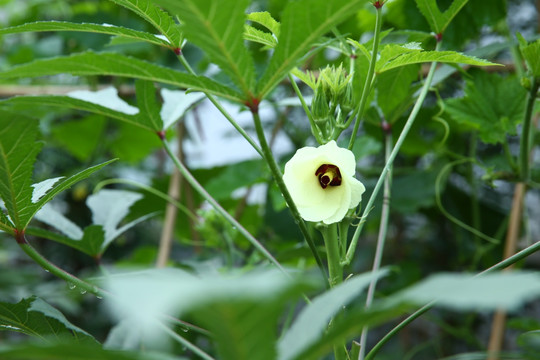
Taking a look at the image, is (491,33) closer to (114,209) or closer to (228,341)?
(114,209)

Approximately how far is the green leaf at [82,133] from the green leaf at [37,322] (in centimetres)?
97

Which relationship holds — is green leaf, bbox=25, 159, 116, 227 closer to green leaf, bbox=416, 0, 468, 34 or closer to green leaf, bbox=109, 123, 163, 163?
green leaf, bbox=416, 0, 468, 34

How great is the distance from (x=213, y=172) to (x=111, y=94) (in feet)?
2.29

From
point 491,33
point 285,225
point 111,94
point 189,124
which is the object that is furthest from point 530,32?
point 111,94

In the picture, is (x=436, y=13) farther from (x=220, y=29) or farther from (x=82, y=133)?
(x=82, y=133)

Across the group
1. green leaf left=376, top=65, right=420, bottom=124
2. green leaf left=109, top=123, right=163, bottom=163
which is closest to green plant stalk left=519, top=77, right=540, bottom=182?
green leaf left=376, top=65, right=420, bottom=124

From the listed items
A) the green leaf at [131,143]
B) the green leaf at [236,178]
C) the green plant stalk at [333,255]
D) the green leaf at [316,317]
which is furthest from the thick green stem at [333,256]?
the green leaf at [131,143]

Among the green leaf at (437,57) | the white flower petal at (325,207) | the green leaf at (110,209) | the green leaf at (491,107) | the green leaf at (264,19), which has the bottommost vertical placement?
the green leaf at (110,209)

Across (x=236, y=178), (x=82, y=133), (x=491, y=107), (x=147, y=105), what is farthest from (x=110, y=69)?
(x=82, y=133)

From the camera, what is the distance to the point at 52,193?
0.41 metres

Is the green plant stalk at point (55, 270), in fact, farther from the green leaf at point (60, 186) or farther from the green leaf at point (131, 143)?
the green leaf at point (131, 143)

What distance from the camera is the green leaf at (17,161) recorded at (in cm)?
36

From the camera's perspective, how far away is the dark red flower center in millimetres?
429

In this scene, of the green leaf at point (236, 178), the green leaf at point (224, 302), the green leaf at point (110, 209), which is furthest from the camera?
the green leaf at point (236, 178)
